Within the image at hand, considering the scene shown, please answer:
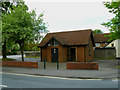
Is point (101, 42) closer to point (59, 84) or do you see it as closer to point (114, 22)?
point (114, 22)

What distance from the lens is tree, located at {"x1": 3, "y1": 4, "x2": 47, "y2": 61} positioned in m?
17.5

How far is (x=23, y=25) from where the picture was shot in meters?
18.5

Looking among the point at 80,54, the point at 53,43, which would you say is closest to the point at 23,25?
the point at 53,43

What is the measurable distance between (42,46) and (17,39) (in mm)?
6428

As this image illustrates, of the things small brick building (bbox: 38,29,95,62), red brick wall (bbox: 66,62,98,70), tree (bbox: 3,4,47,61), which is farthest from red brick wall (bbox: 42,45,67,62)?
red brick wall (bbox: 66,62,98,70)

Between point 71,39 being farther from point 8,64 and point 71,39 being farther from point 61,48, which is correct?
point 8,64

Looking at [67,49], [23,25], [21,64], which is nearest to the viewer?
[21,64]

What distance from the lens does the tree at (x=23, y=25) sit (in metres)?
17.5

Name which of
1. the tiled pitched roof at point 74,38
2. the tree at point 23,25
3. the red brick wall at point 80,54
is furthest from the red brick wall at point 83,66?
the red brick wall at point 80,54

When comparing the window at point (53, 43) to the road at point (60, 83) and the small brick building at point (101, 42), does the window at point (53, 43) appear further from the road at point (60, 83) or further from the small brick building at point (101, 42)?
the small brick building at point (101, 42)

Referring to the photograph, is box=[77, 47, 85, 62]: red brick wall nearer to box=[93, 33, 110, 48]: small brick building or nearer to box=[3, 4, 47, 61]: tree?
box=[3, 4, 47, 61]: tree

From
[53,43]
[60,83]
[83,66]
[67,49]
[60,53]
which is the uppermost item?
[53,43]

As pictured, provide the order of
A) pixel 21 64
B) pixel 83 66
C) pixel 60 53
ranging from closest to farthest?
pixel 83 66 < pixel 21 64 < pixel 60 53

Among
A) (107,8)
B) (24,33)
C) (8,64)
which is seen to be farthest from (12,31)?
(107,8)
